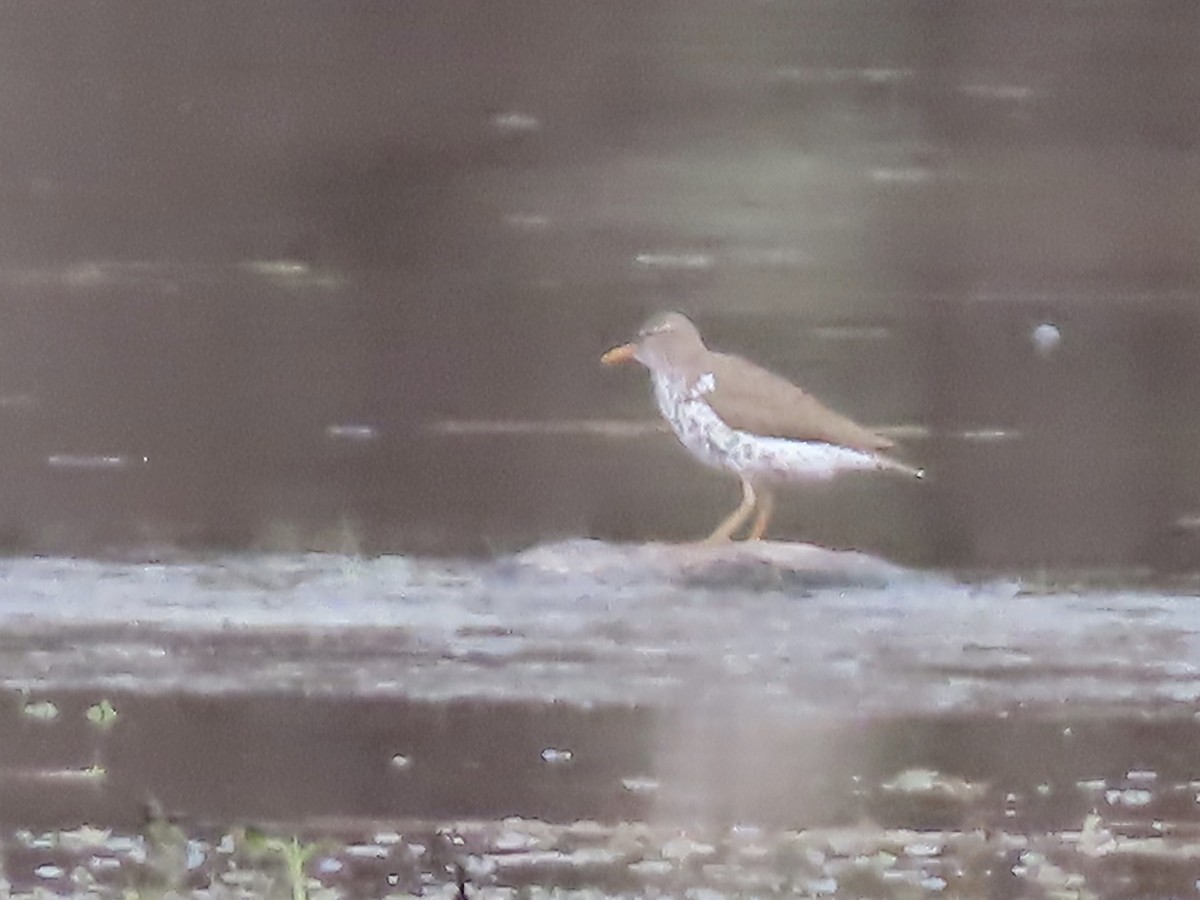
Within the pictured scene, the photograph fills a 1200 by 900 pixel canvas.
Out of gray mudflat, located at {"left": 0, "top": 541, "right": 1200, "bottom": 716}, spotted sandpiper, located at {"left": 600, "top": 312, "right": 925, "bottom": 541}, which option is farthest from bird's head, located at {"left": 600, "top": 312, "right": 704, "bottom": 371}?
gray mudflat, located at {"left": 0, "top": 541, "right": 1200, "bottom": 716}

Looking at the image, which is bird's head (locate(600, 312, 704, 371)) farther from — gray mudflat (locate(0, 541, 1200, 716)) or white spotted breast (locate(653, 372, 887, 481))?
gray mudflat (locate(0, 541, 1200, 716))

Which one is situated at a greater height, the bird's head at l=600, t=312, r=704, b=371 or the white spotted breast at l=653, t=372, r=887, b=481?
the bird's head at l=600, t=312, r=704, b=371

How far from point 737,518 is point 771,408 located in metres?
0.07

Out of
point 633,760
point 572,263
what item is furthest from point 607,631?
point 572,263

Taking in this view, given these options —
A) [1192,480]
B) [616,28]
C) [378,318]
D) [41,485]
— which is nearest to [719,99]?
[616,28]

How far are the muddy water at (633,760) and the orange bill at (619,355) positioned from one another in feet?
0.54

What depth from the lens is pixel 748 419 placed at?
75 cm

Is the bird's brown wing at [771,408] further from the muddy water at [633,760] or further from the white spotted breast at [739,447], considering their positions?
the muddy water at [633,760]

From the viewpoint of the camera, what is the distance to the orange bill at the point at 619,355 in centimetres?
76

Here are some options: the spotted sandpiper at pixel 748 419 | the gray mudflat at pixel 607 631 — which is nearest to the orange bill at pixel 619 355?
the spotted sandpiper at pixel 748 419

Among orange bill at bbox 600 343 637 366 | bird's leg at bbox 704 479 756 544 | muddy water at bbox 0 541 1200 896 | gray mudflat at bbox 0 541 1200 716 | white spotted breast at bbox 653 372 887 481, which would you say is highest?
orange bill at bbox 600 343 637 366

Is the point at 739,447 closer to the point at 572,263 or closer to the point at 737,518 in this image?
the point at 737,518

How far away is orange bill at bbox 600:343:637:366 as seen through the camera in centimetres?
76

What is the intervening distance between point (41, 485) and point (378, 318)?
225mm
